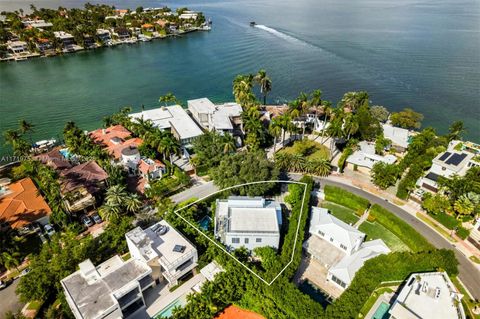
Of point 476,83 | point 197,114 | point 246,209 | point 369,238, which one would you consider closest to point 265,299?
point 246,209

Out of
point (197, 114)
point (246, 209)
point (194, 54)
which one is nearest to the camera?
point (246, 209)

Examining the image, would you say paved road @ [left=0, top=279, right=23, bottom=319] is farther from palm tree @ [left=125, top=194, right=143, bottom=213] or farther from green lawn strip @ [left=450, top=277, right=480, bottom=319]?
green lawn strip @ [left=450, top=277, right=480, bottom=319]

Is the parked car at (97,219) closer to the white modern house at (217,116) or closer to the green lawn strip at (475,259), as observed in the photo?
the white modern house at (217,116)

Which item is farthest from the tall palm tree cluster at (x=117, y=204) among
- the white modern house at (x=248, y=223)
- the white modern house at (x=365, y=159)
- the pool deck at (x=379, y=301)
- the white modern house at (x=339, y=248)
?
the white modern house at (x=365, y=159)

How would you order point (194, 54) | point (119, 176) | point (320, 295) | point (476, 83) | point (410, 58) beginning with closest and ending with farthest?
point (320, 295), point (119, 176), point (476, 83), point (410, 58), point (194, 54)

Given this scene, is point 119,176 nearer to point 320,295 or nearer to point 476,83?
point 320,295

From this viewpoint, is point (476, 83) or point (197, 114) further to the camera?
point (476, 83)
